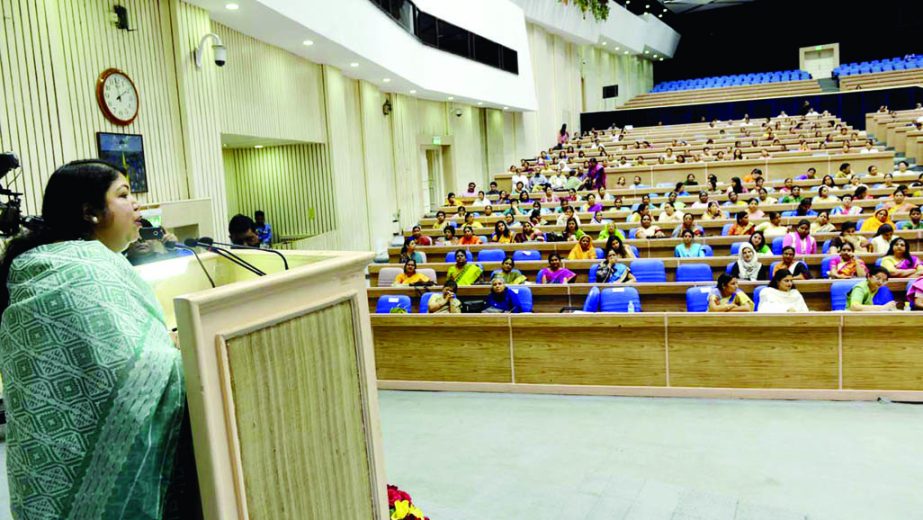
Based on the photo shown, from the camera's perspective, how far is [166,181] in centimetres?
638

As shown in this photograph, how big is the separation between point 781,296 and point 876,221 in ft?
11.1

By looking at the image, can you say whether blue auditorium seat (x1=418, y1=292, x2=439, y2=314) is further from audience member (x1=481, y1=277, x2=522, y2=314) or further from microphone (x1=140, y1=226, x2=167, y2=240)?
microphone (x1=140, y1=226, x2=167, y2=240)

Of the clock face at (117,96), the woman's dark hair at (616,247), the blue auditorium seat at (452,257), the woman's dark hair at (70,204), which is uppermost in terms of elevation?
the clock face at (117,96)

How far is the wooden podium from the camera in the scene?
975mm

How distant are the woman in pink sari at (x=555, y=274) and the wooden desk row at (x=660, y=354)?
1.67 meters

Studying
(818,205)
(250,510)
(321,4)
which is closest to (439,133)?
(321,4)

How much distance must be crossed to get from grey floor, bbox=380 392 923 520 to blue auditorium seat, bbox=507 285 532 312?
1269mm

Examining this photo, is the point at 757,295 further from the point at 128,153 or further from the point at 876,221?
the point at 128,153

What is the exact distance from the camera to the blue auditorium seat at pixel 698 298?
204 inches

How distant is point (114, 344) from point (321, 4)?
7.54 metres

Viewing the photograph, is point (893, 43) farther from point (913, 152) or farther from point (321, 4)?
point (321, 4)

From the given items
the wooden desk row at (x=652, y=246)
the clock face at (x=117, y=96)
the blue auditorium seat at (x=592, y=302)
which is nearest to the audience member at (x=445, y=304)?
the blue auditorium seat at (x=592, y=302)

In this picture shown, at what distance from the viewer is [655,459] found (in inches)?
131

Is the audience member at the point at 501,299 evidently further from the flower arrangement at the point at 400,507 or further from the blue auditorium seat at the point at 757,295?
the flower arrangement at the point at 400,507
